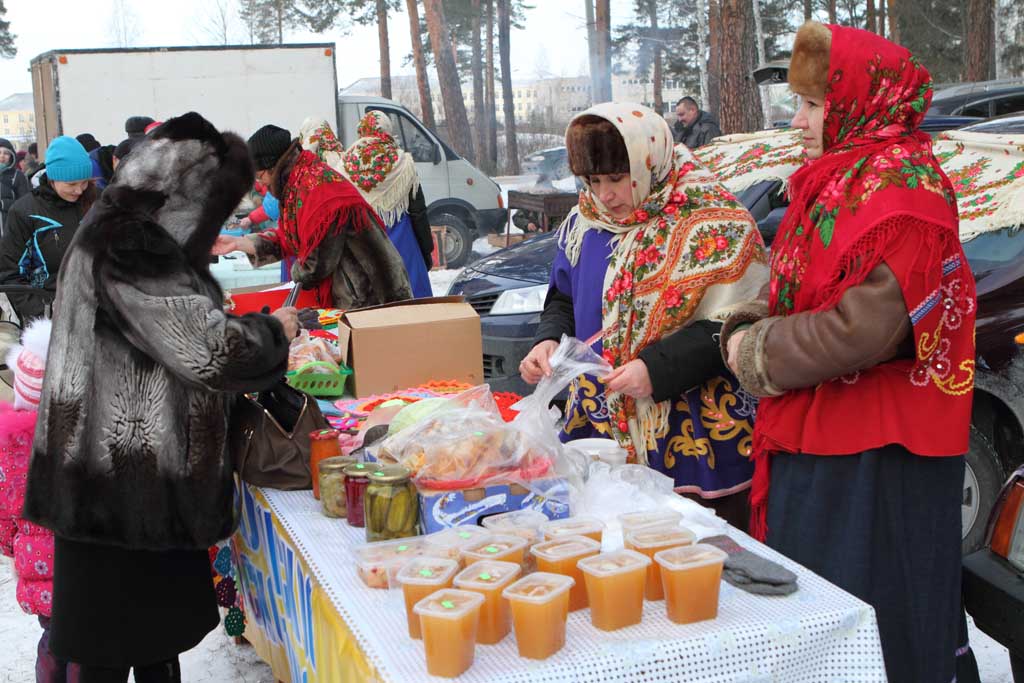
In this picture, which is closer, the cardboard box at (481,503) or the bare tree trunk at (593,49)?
the cardboard box at (481,503)

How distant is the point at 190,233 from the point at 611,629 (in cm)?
138

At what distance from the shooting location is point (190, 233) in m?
2.31

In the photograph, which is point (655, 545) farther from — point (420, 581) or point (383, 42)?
point (383, 42)

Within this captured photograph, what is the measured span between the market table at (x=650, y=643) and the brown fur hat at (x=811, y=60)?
108 cm

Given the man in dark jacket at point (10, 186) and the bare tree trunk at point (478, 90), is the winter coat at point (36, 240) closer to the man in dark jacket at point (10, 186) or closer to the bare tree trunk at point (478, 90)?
the man in dark jacket at point (10, 186)

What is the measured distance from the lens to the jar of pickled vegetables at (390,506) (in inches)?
83.7

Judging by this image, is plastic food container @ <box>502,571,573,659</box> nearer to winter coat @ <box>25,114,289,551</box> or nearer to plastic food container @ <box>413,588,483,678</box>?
plastic food container @ <box>413,588,483,678</box>

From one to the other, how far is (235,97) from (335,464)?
505 inches

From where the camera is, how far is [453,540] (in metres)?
1.90

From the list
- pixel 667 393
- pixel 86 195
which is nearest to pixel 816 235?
pixel 667 393

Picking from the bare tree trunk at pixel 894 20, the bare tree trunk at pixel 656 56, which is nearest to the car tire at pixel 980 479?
the bare tree trunk at pixel 894 20

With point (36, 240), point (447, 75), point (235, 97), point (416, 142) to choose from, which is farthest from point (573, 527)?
point (447, 75)

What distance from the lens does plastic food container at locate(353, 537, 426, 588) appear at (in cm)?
189

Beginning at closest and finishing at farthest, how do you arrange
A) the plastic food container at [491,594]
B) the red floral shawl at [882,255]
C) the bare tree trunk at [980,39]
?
the plastic food container at [491,594] < the red floral shawl at [882,255] < the bare tree trunk at [980,39]
